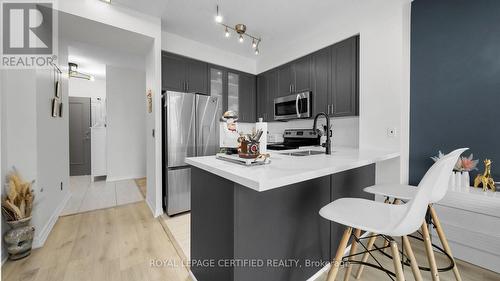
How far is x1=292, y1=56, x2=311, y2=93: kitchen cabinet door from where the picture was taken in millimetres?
3154

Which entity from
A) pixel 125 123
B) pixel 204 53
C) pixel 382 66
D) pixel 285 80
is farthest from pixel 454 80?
pixel 125 123

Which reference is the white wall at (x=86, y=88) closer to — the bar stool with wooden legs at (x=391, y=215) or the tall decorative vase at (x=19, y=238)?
the tall decorative vase at (x=19, y=238)

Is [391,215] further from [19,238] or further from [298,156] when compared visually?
[19,238]

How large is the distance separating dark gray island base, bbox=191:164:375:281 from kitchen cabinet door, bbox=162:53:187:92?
6.75 ft

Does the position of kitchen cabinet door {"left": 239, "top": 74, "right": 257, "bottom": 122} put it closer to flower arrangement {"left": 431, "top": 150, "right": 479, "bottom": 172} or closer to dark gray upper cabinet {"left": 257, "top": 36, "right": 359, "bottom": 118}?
dark gray upper cabinet {"left": 257, "top": 36, "right": 359, "bottom": 118}

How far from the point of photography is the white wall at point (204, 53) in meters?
3.15

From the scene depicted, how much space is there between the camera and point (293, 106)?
10.9ft

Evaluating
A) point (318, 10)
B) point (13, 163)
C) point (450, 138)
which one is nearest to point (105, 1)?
point (13, 163)

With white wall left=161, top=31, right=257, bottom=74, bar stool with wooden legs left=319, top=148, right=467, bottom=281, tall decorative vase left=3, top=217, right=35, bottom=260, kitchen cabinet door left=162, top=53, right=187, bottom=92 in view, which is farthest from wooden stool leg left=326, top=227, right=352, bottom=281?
white wall left=161, top=31, right=257, bottom=74

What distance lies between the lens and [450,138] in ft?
6.59

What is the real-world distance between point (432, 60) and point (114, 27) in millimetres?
3490

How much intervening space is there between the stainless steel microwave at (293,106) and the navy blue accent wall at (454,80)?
49.2 inches

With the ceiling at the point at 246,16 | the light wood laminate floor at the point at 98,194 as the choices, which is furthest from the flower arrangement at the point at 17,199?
the ceiling at the point at 246,16

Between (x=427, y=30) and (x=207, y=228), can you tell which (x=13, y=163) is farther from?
(x=427, y=30)
